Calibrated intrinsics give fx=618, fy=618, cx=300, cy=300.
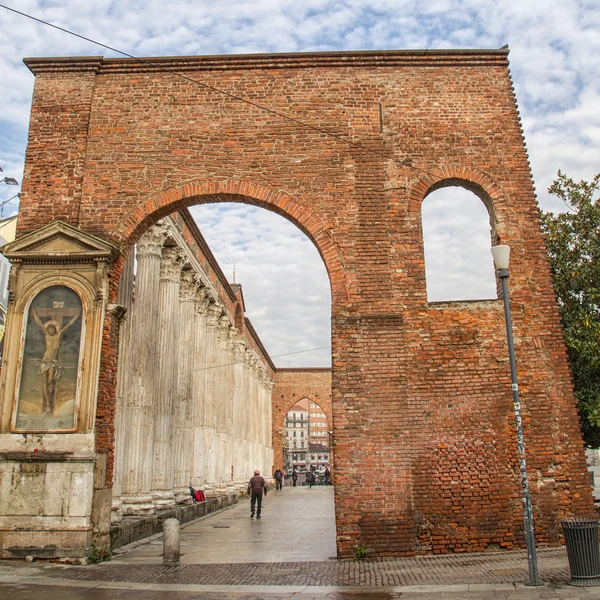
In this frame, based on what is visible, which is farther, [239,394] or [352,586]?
[239,394]

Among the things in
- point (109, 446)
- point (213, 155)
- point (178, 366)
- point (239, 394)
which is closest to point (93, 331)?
point (109, 446)

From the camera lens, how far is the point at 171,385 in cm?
1797

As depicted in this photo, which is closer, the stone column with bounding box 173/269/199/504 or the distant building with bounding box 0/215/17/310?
the stone column with bounding box 173/269/199/504

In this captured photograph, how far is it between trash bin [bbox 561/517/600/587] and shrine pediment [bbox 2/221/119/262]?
8322mm

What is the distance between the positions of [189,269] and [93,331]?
10.8 metres

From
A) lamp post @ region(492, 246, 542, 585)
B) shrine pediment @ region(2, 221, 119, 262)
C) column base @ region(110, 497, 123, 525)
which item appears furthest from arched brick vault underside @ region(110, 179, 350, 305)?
column base @ region(110, 497, 123, 525)

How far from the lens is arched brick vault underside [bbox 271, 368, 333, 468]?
5353cm

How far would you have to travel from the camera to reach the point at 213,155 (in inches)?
458

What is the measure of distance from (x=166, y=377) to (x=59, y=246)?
7381 millimetres

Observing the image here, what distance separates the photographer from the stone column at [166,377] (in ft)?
55.5

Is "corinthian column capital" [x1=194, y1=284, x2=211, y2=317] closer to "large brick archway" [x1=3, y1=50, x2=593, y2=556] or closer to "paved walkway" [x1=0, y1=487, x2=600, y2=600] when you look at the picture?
"large brick archway" [x1=3, y1=50, x2=593, y2=556]

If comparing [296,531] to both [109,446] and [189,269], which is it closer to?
[109,446]

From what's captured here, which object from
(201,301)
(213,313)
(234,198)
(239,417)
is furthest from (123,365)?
(239,417)

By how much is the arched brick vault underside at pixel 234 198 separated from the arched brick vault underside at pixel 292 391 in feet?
140
